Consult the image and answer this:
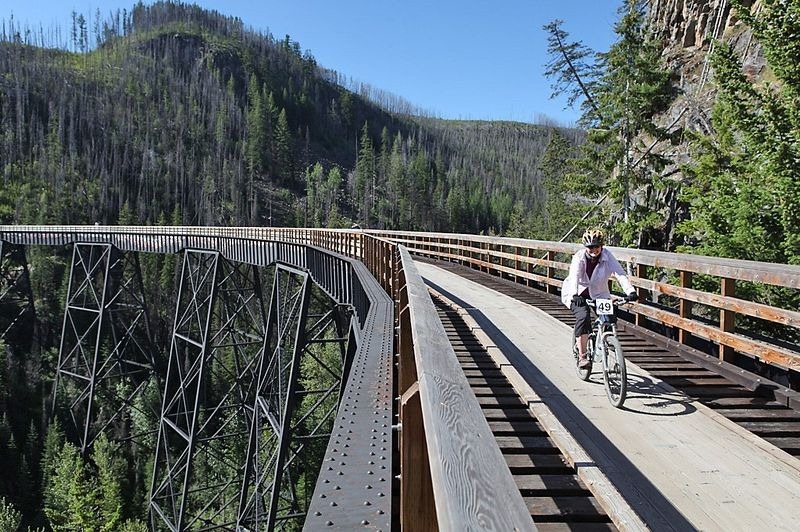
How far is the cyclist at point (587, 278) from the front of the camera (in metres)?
5.10

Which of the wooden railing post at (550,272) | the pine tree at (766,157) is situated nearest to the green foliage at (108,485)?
the wooden railing post at (550,272)

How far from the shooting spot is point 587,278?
205 inches

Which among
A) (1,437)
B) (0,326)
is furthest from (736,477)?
(0,326)

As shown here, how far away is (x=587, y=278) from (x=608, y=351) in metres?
0.73

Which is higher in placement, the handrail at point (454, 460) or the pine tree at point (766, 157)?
the pine tree at point (766, 157)

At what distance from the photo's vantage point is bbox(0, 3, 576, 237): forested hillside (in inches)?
3893

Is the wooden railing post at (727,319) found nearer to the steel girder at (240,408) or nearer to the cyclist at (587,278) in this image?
the cyclist at (587,278)

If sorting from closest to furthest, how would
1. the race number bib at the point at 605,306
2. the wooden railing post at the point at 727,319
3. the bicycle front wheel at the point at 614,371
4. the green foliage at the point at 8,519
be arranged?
the bicycle front wheel at the point at 614,371 → the race number bib at the point at 605,306 → the wooden railing post at the point at 727,319 → the green foliage at the point at 8,519

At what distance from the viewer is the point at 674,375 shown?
541 centimetres

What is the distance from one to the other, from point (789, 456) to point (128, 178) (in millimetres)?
113469

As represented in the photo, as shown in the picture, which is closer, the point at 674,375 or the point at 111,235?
the point at 674,375

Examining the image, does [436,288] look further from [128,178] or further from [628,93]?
[128,178]

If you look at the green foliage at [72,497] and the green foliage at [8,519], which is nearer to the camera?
the green foliage at [8,519]

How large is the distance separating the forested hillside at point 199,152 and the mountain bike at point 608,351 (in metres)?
93.5
